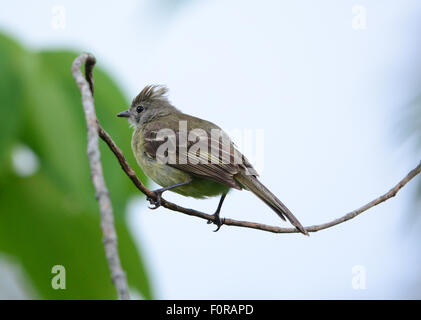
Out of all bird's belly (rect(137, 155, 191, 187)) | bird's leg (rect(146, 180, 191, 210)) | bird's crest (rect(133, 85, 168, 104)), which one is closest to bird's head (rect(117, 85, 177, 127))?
bird's crest (rect(133, 85, 168, 104))

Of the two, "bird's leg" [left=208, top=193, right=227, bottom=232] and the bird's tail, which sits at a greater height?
the bird's tail

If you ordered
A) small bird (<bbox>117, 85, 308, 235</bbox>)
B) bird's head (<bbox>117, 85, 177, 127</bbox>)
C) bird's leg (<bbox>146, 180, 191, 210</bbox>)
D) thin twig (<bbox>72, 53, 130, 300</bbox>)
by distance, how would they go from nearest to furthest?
thin twig (<bbox>72, 53, 130, 300</bbox>), bird's leg (<bbox>146, 180, 191, 210</bbox>), small bird (<bbox>117, 85, 308, 235</bbox>), bird's head (<bbox>117, 85, 177, 127</bbox>)

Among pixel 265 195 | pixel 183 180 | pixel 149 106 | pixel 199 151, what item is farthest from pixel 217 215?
pixel 149 106

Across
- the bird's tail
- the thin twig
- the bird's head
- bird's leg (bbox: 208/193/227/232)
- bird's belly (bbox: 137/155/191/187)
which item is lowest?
bird's leg (bbox: 208/193/227/232)

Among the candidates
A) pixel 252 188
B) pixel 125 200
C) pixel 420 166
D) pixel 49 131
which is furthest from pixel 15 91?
pixel 420 166

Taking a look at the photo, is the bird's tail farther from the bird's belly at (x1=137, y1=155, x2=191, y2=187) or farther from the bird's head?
the bird's head

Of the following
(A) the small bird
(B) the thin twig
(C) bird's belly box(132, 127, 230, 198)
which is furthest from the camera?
(C) bird's belly box(132, 127, 230, 198)

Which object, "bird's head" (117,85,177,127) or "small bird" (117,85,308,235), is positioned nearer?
"small bird" (117,85,308,235)

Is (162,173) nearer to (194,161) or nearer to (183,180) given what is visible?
(183,180)
